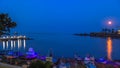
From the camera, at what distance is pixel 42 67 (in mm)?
11250

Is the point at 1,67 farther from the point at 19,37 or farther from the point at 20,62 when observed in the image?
the point at 19,37

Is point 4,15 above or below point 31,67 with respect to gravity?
above

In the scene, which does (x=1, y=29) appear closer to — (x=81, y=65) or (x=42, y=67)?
(x=81, y=65)

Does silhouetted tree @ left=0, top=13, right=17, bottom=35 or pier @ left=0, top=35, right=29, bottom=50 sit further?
pier @ left=0, top=35, right=29, bottom=50

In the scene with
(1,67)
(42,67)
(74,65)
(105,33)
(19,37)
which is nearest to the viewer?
(42,67)

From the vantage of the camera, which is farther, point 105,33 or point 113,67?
point 105,33

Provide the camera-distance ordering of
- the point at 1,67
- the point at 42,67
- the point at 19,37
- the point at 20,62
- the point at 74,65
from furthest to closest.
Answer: the point at 19,37, the point at 20,62, the point at 74,65, the point at 1,67, the point at 42,67

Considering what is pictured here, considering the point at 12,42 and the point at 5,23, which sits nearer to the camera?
the point at 5,23

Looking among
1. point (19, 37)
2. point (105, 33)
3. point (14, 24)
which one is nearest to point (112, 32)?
point (105, 33)

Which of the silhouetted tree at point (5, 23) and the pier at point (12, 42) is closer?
the silhouetted tree at point (5, 23)

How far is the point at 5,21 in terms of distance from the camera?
18453 mm

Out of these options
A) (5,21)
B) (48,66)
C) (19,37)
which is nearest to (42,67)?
(48,66)

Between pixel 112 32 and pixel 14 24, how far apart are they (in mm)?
172585

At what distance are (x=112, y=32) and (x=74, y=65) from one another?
6875 inches
